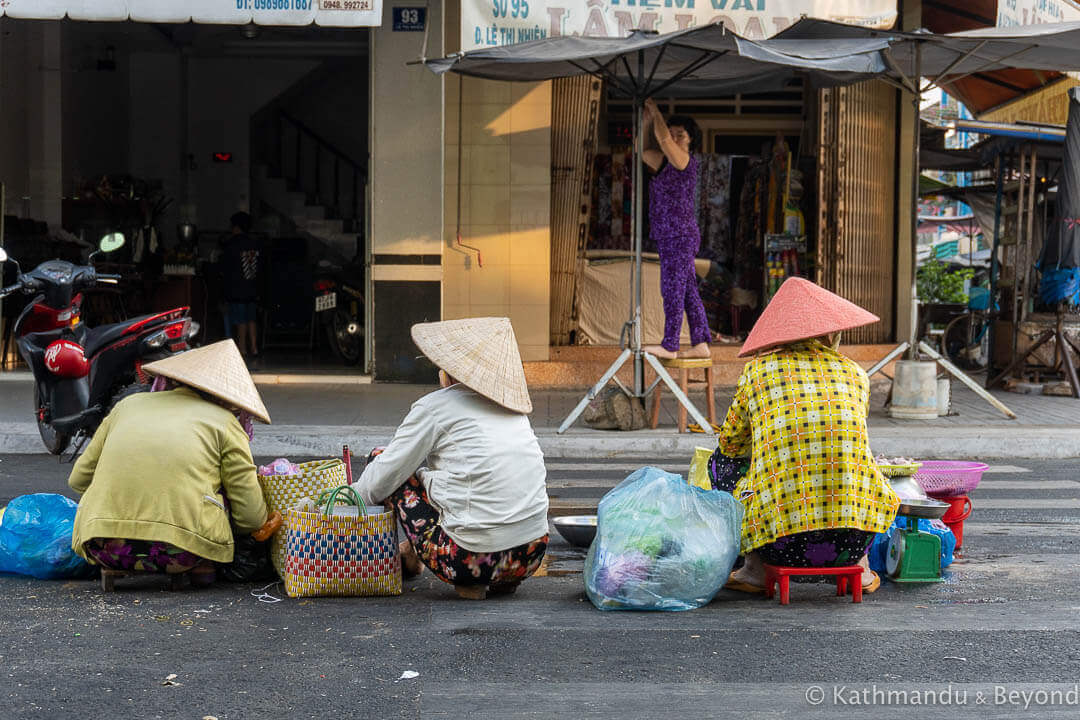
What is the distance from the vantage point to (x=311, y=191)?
2048 centimetres

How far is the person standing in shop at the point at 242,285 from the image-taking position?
48.9 ft

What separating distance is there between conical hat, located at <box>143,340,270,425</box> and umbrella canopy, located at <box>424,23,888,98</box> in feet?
14.6

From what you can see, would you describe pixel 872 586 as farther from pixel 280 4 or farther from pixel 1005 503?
pixel 280 4

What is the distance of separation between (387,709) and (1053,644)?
248cm

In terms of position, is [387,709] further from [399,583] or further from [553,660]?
[399,583]

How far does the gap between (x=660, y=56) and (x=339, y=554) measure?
5625 mm

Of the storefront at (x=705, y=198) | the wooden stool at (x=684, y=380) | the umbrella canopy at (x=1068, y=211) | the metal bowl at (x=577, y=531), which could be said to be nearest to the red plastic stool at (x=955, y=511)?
the metal bowl at (x=577, y=531)

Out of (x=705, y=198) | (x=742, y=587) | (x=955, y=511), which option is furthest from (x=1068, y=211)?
(x=742, y=587)

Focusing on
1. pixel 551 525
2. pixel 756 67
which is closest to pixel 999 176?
pixel 756 67

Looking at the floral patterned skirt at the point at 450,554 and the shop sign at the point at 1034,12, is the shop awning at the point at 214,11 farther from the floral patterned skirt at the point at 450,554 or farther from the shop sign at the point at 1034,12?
the floral patterned skirt at the point at 450,554

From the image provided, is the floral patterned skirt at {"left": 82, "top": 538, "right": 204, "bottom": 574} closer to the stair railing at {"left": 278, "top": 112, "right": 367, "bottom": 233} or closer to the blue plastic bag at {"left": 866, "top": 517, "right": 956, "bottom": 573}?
the blue plastic bag at {"left": 866, "top": 517, "right": 956, "bottom": 573}

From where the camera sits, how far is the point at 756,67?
1100 centimetres

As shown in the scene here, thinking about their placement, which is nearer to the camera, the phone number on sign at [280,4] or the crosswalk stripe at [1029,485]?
the crosswalk stripe at [1029,485]

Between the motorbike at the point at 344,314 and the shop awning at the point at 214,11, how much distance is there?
4.63m
